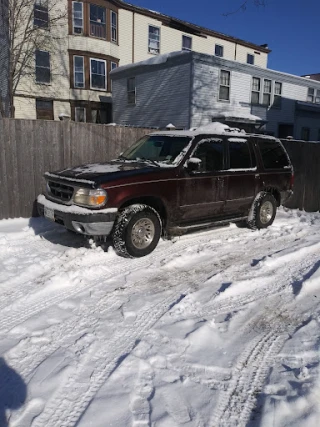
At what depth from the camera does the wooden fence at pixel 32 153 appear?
6785mm

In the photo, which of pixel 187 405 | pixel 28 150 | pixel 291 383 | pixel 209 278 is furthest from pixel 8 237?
pixel 291 383

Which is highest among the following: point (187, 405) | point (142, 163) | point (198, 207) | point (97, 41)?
point (97, 41)

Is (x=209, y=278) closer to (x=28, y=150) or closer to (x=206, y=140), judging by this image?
(x=206, y=140)

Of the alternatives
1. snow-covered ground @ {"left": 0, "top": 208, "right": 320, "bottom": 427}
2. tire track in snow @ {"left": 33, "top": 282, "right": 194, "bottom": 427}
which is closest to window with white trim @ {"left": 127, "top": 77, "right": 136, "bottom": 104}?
snow-covered ground @ {"left": 0, "top": 208, "right": 320, "bottom": 427}

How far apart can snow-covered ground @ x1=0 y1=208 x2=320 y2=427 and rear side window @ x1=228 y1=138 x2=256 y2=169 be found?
1.76 m

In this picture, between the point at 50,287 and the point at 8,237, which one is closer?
the point at 50,287

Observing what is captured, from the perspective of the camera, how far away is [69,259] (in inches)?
194

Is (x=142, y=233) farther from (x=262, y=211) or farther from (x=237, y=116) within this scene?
(x=237, y=116)

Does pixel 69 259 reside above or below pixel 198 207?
below

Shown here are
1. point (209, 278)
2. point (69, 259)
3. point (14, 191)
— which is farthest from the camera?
point (14, 191)

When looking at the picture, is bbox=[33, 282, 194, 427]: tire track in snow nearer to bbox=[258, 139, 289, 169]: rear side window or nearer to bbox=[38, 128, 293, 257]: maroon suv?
bbox=[38, 128, 293, 257]: maroon suv

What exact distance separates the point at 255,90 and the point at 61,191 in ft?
60.7

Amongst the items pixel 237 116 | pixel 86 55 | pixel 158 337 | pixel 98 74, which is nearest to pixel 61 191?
pixel 158 337

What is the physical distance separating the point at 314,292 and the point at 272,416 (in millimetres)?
2288
